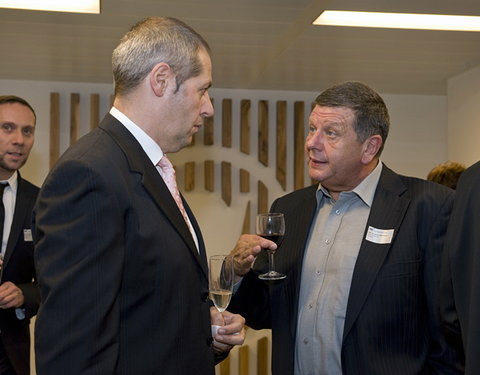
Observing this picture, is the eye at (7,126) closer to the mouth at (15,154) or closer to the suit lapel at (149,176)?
the mouth at (15,154)

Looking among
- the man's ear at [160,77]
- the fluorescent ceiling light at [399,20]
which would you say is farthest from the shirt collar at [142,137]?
the fluorescent ceiling light at [399,20]

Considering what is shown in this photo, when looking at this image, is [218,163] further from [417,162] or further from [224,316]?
[224,316]

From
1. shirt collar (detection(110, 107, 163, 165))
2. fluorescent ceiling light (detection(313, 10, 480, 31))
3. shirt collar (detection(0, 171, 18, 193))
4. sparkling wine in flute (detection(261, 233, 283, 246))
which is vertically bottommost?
sparkling wine in flute (detection(261, 233, 283, 246))

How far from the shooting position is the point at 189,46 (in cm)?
186

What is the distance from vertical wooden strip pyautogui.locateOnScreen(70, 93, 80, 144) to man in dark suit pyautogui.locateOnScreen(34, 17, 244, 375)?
4.43 meters

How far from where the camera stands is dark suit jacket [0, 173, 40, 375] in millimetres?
3518

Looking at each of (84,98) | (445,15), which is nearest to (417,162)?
(445,15)

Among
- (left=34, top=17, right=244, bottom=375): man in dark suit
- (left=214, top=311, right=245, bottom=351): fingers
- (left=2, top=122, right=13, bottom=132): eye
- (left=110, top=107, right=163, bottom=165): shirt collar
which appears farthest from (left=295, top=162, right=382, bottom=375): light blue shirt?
(left=2, top=122, right=13, bottom=132): eye

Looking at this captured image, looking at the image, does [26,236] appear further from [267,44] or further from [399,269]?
[267,44]

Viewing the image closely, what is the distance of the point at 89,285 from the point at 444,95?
238 inches

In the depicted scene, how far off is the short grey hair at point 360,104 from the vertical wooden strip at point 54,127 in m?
4.00

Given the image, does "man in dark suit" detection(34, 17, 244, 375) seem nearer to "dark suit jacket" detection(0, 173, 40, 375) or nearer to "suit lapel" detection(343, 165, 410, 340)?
"suit lapel" detection(343, 165, 410, 340)

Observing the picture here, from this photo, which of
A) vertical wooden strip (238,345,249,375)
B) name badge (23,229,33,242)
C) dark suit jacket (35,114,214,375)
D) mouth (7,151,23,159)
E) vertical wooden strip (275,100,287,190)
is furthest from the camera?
vertical wooden strip (275,100,287,190)

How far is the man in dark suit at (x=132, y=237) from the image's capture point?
5.04ft
